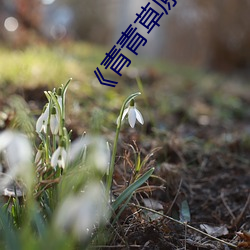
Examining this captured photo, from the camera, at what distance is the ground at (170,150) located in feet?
4.90

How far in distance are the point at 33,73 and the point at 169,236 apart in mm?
2249

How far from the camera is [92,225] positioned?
1303 millimetres

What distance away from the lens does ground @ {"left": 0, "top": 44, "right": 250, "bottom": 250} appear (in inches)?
58.8

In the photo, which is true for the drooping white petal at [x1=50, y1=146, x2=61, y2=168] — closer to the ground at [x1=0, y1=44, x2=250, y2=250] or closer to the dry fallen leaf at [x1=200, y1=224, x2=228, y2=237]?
the ground at [x1=0, y1=44, x2=250, y2=250]

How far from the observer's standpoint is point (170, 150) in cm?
243

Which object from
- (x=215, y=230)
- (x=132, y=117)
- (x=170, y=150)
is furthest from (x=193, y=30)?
(x=132, y=117)

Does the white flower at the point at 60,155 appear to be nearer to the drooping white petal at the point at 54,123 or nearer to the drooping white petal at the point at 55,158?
the drooping white petal at the point at 55,158

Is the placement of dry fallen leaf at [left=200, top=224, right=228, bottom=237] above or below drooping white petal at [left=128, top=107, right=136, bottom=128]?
below

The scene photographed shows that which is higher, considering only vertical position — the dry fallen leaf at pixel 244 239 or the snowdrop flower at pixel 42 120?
the dry fallen leaf at pixel 244 239

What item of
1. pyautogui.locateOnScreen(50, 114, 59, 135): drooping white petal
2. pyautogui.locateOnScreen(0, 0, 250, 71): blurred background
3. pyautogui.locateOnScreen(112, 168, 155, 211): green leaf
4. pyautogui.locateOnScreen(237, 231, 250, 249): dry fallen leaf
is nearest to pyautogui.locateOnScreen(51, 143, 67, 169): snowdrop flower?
pyautogui.locateOnScreen(50, 114, 59, 135): drooping white petal

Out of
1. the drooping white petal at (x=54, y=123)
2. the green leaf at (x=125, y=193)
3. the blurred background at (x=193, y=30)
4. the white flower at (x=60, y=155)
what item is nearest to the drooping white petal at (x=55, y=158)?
the white flower at (x=60, y=155)

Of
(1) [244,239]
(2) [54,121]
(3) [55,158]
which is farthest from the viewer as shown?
(1) [244,239]

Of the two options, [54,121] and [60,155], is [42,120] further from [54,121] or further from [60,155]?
[60,155]

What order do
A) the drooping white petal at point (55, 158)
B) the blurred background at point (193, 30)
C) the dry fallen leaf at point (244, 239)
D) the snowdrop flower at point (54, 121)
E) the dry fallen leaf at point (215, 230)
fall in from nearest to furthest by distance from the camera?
1. the drooping white petal at point (55, 158)
2. the snowdrop flower at point (54, 121)
3. the dry fallen leaf at point (244, 239)
4. the dry fallen leaf at point (215, 230)
5. the blurred background at point (193, 30)
